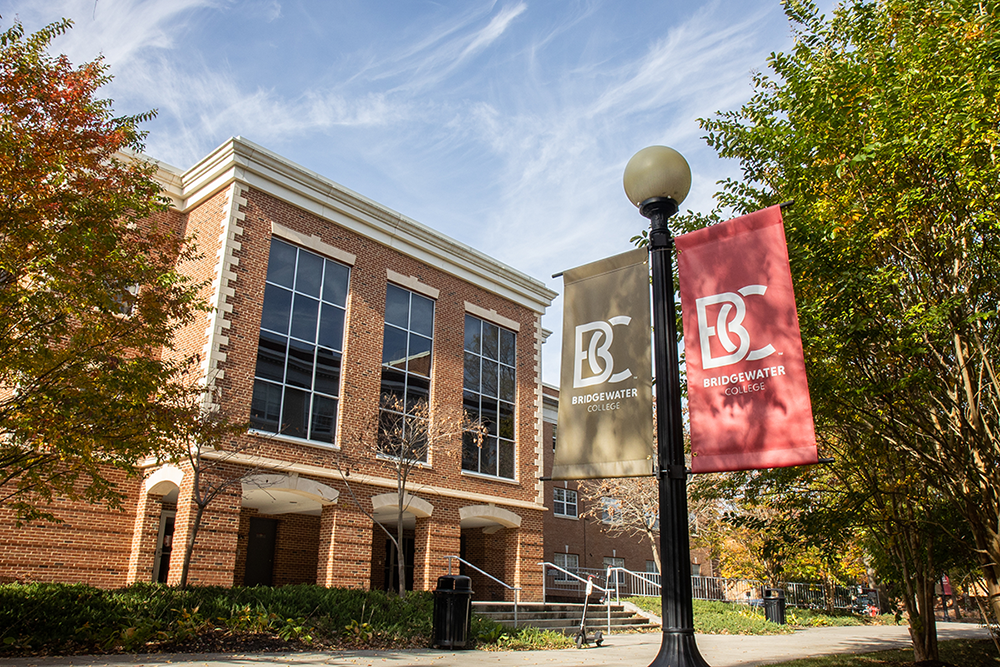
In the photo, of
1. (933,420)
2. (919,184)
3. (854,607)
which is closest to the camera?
(919,184)

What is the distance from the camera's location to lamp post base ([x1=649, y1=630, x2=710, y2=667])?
3760 millimetres

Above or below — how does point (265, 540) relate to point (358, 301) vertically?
below

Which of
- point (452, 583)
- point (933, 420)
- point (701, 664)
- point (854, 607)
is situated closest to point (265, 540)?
point (452, 583)

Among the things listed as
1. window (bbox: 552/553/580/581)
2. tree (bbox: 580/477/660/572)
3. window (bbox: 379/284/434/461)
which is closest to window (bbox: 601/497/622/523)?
tree (bbox: 580/477/660/572)

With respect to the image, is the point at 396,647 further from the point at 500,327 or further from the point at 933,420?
the point at 500,327

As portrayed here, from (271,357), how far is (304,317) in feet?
4.86

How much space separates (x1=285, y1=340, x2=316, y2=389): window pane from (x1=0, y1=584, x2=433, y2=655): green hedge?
5676mm

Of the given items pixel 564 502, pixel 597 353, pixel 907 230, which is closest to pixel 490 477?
pixel 564 502

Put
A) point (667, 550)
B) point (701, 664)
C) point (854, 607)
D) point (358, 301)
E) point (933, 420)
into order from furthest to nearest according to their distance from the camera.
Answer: point (854, 607) < point (358, 301) < point (933, 420) < point (667, 550) < point (701, 664)

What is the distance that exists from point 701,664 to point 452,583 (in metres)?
8.82

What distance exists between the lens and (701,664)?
12.3 ft

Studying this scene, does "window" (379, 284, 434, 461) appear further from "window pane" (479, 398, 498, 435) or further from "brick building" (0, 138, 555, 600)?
"window pane" (479, 398, 498, 435)

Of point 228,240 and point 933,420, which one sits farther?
point 228,240

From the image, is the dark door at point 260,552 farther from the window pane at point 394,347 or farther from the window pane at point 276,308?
the window pane at point 276,308
